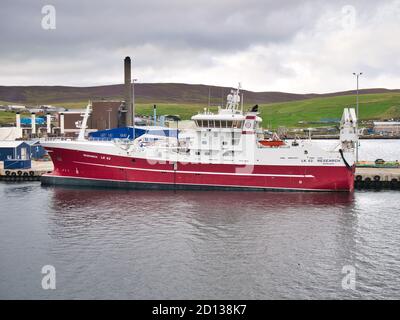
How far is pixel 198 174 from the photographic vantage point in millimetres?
42719

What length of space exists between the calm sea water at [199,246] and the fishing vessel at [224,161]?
3.44 m

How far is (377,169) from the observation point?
51.0 metres

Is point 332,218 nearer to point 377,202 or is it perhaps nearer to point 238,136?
point 377,202

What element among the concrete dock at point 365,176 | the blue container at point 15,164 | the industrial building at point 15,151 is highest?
the industrial building at point 15,151

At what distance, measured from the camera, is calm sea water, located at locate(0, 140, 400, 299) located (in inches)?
784

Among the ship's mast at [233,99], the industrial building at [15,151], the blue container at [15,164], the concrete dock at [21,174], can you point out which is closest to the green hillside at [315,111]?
the industrial building at [15,151]

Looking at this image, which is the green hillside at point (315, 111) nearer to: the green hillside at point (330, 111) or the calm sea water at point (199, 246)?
the green hillside at point (330, 111)

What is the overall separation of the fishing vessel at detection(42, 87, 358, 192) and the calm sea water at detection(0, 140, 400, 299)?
3440mm

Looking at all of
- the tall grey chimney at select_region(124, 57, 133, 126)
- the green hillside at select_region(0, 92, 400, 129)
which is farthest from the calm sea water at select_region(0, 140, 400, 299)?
the green hillside at select_region(0, 92, 400, 129)

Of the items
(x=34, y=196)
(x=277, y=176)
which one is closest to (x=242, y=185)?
(x=277, y=176)

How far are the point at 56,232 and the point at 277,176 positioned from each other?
21.3m

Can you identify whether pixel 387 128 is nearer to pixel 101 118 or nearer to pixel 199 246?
pixel 101 118

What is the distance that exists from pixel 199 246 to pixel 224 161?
17.6m

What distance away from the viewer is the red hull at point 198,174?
1661 inches
